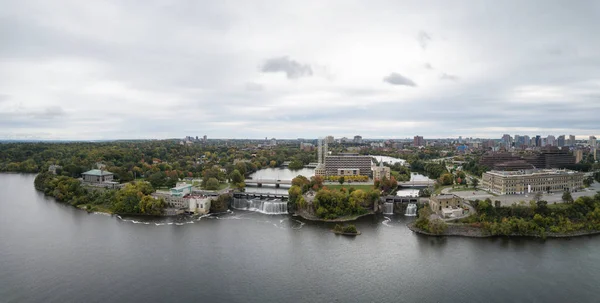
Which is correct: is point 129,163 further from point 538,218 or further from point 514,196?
point 538,218

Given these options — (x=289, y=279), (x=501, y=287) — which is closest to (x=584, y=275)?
(x=501, y=287)

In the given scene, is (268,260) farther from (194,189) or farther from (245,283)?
(194,189)

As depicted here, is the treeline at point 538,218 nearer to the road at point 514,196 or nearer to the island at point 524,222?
the island at point 524,222

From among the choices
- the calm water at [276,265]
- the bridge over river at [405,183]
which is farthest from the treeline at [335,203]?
the bridge over river at [405,183]

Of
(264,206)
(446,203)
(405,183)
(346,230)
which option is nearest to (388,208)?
(446,203)

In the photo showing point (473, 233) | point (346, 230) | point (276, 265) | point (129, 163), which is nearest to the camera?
point (276, 265)

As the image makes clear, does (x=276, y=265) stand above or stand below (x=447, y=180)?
below

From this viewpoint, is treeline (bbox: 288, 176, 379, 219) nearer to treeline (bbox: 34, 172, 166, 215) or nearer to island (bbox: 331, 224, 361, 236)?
island (bbox: 331, 224, 361, 236)
